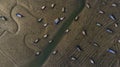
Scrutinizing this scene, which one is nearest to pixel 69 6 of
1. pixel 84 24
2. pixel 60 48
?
pixel 84 24

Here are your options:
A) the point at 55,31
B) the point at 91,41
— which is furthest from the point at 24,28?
the point at 91,41

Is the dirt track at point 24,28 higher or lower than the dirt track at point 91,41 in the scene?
higher

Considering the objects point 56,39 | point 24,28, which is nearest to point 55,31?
point 56,39

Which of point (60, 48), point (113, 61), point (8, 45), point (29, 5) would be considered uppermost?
point (29, 5)

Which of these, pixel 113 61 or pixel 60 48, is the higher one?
pixel 60 48

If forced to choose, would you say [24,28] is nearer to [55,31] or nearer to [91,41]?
[55,31]

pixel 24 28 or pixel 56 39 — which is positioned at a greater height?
pixel 24 28

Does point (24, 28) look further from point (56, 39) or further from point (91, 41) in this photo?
point (91, 41)

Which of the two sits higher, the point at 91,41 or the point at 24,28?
the point at 24,28

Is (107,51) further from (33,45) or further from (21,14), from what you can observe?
(21,14)

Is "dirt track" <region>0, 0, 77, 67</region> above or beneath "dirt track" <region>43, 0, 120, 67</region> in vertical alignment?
above

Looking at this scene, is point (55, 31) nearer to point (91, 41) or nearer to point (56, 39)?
point (56, 39)
